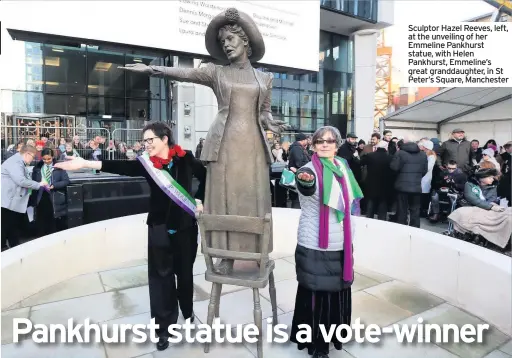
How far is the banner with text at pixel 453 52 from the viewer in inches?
266

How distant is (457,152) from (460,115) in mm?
4243

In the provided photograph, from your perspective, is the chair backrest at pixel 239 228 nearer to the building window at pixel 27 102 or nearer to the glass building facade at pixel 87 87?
the glass building facade at pixel 87 87

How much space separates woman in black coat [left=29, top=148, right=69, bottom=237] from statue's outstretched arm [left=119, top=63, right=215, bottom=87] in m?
3.73

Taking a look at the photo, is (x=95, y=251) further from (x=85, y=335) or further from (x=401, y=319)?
(x=401, y=319)

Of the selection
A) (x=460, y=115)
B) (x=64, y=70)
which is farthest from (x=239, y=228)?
(x=64, y=70)

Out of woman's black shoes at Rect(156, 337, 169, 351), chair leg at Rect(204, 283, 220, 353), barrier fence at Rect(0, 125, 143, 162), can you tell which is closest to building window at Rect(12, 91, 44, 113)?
barrier fence at Rect(0, 125, 143, 162)

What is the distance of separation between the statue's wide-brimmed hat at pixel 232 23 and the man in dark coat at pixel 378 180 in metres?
4.18

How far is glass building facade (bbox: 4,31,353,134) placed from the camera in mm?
13758

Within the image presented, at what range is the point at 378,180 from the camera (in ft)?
21.5

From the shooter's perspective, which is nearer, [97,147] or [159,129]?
[159,129]

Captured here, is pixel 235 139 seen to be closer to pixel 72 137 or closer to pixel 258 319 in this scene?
pixel 258 319

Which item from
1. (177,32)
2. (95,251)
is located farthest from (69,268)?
(177,32)

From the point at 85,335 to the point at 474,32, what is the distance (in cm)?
774

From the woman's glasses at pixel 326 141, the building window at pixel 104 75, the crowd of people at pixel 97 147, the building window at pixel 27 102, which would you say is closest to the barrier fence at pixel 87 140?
the crowd of people at pixel 97 147
